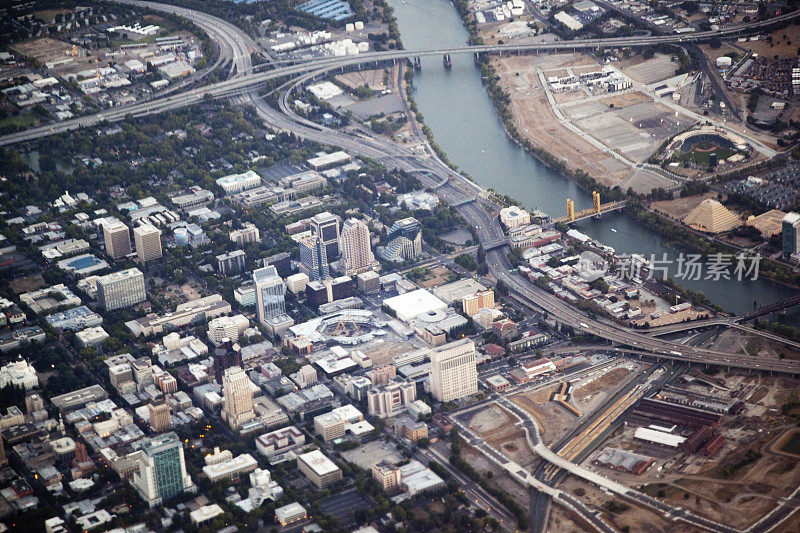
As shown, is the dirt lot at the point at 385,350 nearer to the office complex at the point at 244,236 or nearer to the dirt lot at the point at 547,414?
the dirt lot at the point at 547,414

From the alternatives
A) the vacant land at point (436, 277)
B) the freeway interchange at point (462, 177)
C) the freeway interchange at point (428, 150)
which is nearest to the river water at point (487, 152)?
the freeway interchange at point (462, 177)

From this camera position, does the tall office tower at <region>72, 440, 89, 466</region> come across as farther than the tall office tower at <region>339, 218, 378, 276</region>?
No

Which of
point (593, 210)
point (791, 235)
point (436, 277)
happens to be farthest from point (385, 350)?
point (791, 235)

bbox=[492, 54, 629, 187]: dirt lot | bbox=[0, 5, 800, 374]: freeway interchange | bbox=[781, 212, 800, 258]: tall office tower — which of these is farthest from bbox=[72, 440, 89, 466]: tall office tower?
bbox=[492, 54, 629, 187]: dirt lot

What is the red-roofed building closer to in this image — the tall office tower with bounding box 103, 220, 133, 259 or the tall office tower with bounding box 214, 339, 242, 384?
the tall office tower with bounding box 214, 339, 242, 384

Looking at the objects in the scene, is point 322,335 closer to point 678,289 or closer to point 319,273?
point 319,273

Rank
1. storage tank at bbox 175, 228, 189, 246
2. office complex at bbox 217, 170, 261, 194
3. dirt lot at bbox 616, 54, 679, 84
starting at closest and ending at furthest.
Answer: storage tank at bbox 175, 228, 189, 246
office complex at bbox 217, 170, 261, 194
dirt lot at bbox 616, 54, 679, 84
